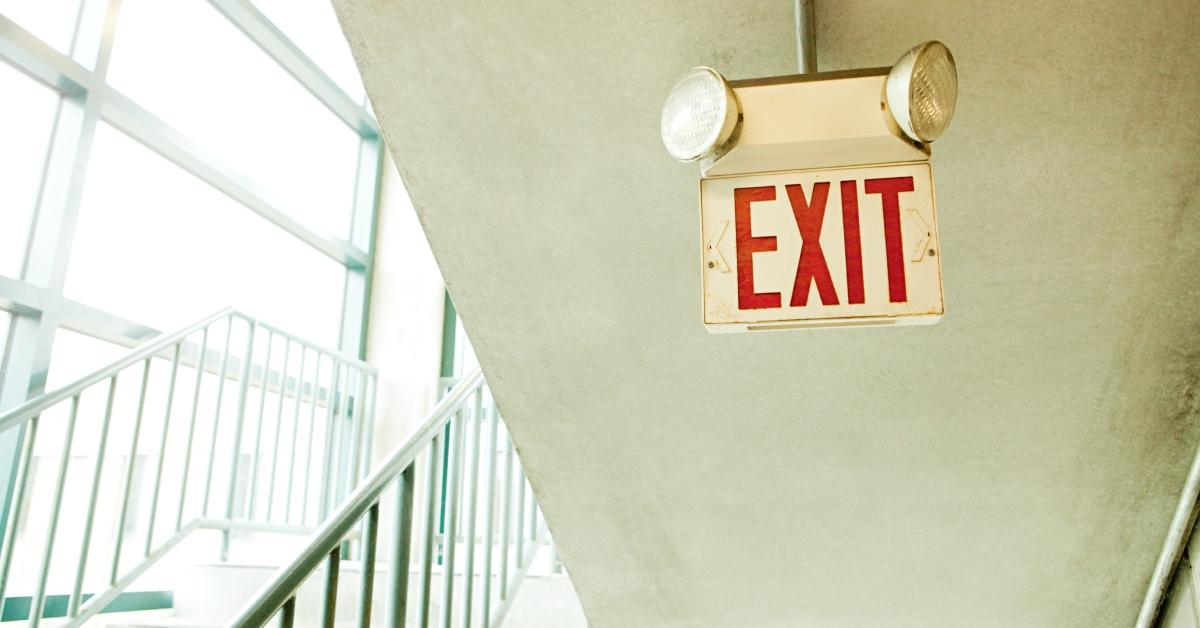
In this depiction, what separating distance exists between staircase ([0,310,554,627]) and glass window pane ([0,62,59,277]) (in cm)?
62

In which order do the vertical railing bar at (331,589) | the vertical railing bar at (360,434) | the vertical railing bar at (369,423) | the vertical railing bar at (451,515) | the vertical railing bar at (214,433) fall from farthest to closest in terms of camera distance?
the vertical railing bar at (369,423), the vertical railing bar at (360,434), the vertical railing bar at (214,433), the vertical railing bar at (451,515), the vertical railing bar at (331,589)

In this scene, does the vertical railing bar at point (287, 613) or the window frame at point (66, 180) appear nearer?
the vertical railing bar at point (287, 613)

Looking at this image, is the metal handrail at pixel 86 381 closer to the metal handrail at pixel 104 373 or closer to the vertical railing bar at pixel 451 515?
the metal handrail at pixel 104 373

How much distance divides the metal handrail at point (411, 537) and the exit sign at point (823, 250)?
31.2 inches

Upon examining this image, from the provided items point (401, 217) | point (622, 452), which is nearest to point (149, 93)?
point (401, 217)

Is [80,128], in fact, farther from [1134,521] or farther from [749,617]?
[1134,521]

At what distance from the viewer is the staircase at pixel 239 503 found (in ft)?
5.76

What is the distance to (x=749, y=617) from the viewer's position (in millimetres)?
2354

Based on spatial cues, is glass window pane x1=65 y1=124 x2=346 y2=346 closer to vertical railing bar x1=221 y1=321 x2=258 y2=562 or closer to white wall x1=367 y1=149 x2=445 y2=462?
vertical railing bar x1=221 y1=321 x2=258 y2=562

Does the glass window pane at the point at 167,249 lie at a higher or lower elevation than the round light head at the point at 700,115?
higher

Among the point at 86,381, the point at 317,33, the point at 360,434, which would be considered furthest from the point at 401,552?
the point at 317,33

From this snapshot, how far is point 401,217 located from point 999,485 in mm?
4258

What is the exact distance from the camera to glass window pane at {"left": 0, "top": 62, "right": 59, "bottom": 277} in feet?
9.89

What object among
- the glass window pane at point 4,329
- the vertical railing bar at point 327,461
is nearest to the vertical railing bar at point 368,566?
the glass window pane at point 4,329
